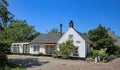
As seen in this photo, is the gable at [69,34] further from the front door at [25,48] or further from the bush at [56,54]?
the front door at [25,48]

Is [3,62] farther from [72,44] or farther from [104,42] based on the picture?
[104,42]

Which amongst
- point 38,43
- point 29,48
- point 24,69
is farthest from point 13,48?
point 24,69

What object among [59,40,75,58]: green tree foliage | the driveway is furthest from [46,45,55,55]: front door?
the driveway

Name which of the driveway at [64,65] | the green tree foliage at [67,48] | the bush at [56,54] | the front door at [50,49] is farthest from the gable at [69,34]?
the driveway at [64,65]

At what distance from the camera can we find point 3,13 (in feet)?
87.8

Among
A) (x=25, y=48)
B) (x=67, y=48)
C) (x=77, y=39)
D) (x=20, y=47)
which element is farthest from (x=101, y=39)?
(x=20, y=47)

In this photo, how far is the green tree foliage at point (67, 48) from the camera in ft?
116

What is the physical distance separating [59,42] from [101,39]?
1009cm

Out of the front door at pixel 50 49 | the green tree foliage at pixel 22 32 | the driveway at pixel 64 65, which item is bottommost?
the driveway at pixel 64 65

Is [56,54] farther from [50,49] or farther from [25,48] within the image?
[25,48]

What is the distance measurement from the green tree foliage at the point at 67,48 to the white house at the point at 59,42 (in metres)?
1.62

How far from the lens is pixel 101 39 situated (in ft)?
140

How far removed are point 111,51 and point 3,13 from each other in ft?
89.1

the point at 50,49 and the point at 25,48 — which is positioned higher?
the point at 25,48
